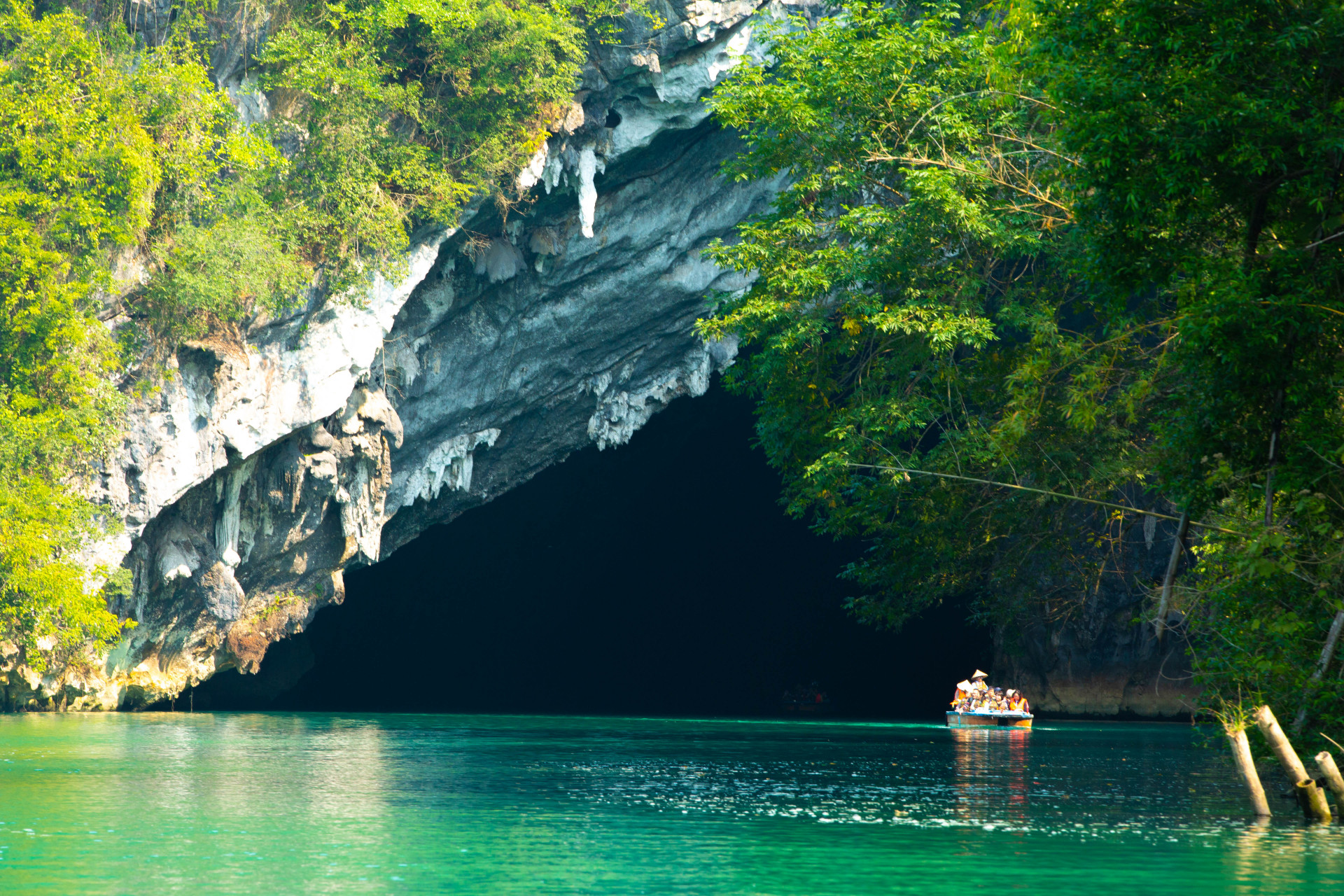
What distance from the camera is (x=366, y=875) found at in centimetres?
807

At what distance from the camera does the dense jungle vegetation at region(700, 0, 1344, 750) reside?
9664 mm

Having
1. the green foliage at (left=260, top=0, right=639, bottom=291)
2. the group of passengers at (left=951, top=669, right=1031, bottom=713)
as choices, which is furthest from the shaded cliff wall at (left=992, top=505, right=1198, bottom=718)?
the green foliage at (left=260, top=0, right=639, bottom=291)

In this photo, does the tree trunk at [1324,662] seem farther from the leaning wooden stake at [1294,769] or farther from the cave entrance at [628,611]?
the cave entrance at [628,611]

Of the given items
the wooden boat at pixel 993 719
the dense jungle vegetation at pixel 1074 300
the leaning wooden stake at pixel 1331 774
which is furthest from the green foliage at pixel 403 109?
the leaning wooden stake at pixel 1331 774

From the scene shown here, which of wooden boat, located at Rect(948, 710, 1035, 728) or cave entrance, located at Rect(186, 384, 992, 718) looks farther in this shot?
cave entrance, located at Rect(186, 384, 992, 718)

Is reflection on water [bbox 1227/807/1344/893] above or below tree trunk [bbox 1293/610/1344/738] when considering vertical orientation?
below

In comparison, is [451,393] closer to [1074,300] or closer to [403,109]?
[403,109]

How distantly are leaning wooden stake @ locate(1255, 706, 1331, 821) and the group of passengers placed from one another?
57.7 feet

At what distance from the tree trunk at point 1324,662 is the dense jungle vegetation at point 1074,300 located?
2.0 inches

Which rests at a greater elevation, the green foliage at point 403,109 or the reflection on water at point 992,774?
the green foliage at point 403,109

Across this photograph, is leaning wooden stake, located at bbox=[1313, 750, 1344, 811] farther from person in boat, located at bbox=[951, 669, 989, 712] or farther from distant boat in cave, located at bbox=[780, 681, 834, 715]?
distant boat in cave, located at bbox=[780, 681, 834, 715]

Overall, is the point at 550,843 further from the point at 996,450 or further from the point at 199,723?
the point at 199,723

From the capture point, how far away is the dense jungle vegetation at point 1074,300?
31.7 ft

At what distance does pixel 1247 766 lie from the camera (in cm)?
1093
